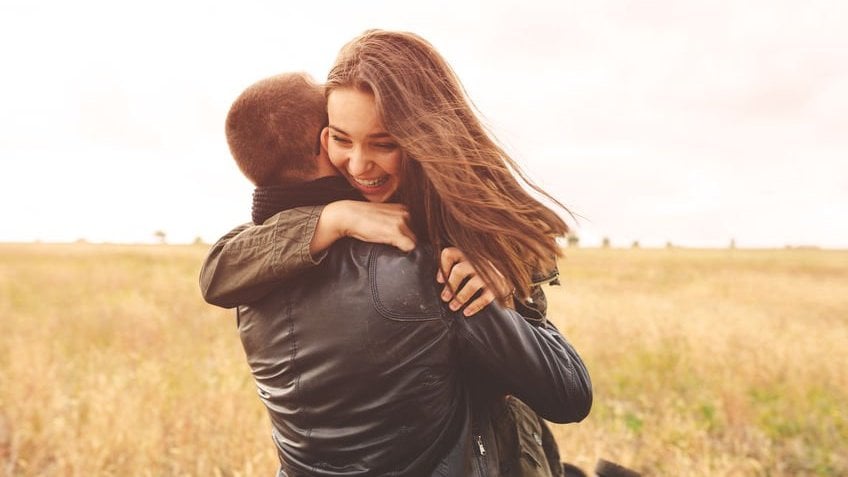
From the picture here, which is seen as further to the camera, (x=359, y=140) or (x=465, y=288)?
(x=359, y=140)

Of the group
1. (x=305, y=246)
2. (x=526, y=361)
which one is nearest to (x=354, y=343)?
(x=305, y=246)

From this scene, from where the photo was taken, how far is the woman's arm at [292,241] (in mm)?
1267

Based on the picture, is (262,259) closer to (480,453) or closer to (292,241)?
(292,241)

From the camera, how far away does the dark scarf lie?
142cm

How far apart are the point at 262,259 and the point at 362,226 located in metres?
0.25

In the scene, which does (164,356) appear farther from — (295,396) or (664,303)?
(664,303)

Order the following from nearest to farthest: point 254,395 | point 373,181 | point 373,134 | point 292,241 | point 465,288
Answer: point 465,288, point 292,241, point 373,134, point 373,181, point 254,395

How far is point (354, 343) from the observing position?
1224 mm

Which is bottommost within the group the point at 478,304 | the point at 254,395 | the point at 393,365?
the point at 254,395

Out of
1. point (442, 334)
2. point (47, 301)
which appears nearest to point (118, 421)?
point (442, 334)

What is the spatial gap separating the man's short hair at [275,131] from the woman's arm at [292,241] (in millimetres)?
130

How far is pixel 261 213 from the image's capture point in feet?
4.80

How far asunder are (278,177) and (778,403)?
5.28 meters

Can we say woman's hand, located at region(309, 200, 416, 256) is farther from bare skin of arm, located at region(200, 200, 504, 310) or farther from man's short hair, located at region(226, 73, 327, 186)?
man's short hair, located at region(226, 73, 327, 186)
